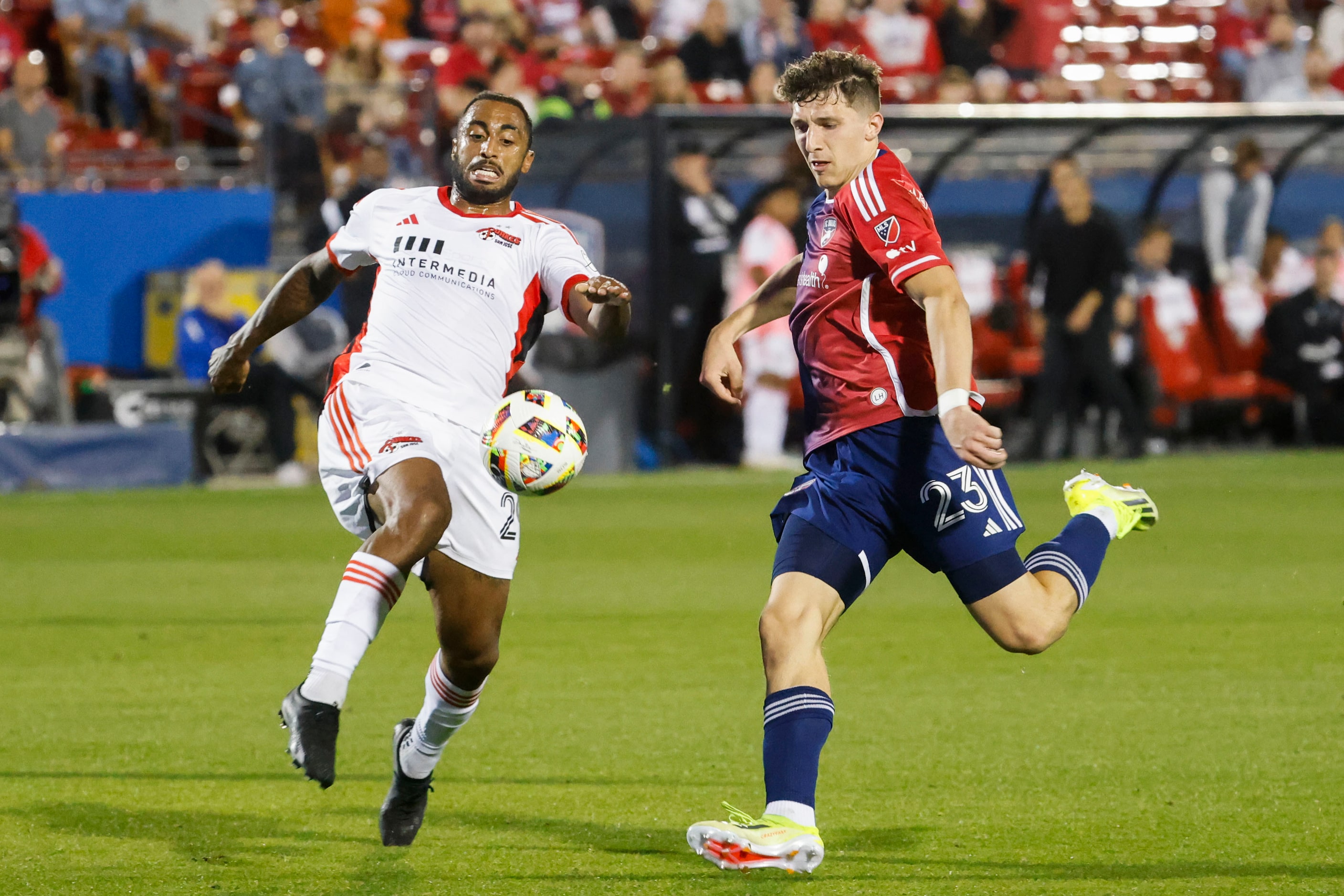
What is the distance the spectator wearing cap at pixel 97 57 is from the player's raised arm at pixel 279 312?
13.4 metres

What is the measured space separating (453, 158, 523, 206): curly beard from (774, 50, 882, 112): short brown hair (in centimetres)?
88

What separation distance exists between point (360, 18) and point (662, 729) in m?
14.4

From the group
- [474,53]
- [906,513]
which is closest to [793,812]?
[906,513]

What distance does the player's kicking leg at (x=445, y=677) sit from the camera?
5.16m

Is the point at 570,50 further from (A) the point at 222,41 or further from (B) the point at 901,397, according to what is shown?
(B) the point at 901,397

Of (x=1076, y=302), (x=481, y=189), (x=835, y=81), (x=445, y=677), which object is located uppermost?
(x=835, y=81)

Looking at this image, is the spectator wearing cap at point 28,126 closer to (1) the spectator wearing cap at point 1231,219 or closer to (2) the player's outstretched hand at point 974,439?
(1) the spectator wearing cap at point 1231,219

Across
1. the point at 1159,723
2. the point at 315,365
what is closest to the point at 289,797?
the point at 1159,723

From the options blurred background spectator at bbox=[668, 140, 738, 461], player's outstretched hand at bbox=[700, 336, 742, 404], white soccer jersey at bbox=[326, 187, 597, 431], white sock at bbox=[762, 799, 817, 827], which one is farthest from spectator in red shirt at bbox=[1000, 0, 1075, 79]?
white sock at bbox=[762, 799, 817, 827]

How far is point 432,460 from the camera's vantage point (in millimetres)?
5086

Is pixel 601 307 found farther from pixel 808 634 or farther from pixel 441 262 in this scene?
pixel 808 634

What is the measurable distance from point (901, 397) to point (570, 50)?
1535cm

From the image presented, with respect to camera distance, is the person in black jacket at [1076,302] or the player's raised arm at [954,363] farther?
the person in black jacket at [1076,302]

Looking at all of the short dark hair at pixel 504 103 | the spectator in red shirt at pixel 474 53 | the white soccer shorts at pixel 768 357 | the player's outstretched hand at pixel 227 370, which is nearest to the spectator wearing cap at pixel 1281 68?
the white soccer shorts at pixel 768 357
